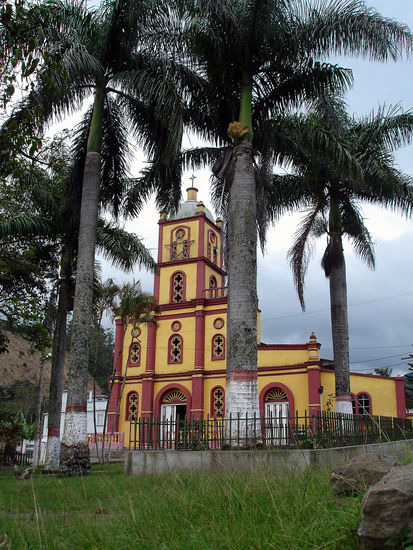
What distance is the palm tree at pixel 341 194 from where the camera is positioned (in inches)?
Result: 553

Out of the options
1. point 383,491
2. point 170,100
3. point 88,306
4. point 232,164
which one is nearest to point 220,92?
point 170,100

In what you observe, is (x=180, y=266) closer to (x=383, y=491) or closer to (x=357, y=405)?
(x=357, y=405)

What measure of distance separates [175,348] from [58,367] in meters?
13.5

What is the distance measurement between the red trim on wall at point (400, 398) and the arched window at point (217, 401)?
27.8 feet

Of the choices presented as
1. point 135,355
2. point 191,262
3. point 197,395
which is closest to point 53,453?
point 197,395

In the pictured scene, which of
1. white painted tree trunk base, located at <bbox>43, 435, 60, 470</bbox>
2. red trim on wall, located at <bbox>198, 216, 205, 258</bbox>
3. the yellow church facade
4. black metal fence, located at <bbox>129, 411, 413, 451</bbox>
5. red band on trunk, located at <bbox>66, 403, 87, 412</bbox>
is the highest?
red trim on wall, located at <bbox>198, 216, 205, 258</bbox>

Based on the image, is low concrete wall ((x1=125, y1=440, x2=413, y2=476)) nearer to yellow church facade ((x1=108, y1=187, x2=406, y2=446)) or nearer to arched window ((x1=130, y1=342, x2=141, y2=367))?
yellow church facade ((x1=108, y1=187, x2=406, y2=446))

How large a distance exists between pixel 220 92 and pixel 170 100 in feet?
3.86

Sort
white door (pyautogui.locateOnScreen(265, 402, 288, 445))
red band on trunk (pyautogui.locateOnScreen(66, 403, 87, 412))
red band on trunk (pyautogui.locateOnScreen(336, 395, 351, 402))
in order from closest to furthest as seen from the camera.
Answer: white door (pyautogui.locateOnScreen(265, 402, 288, 445))
red band on trunk (pyautogui.locateOnScreen(66, 403, 87, 412))
red band on trunk (pyautogui.locateOnScreen(336, 395, 351, 402))

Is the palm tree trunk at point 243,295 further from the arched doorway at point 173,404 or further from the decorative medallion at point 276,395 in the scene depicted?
the arched doorway at point 173,404

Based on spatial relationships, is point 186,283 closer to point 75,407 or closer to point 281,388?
point 281,388

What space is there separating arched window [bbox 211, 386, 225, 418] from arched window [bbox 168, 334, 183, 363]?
106 inches

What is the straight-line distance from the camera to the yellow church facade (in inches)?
1009

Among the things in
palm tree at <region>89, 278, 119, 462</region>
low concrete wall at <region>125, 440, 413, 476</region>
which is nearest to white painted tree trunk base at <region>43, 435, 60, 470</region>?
palm tree at <region>89, 278, 119, 462</region>
